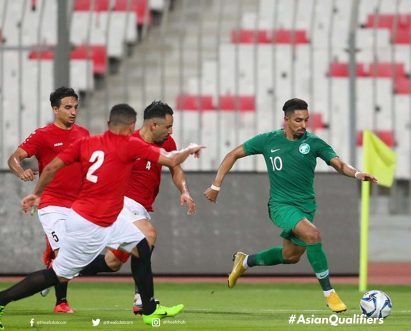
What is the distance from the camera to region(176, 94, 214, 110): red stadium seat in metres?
17.4

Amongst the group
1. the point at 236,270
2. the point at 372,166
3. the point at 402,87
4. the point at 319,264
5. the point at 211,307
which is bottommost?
the point at 211,307

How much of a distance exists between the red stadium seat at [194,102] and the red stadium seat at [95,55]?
121 cm

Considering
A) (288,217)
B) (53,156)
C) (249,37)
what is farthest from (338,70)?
(53,156)

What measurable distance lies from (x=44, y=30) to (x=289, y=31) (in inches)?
130

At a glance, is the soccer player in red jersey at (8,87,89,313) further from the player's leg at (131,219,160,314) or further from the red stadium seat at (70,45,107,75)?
the red stadium seat at (70,45,107,75)

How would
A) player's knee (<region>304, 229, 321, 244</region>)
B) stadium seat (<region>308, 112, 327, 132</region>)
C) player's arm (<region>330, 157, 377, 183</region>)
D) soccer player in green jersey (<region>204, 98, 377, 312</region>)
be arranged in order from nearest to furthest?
1. player's arm (<region>330, 157, 377, 183</region>)
2. player's knee (<region>304, 229, 321, 244</region>)
3. soccer player in green jersey (<region>204, 98, 377, 312</region>)
4. stadium seat (<region>308, 112, 327, 132</region>)

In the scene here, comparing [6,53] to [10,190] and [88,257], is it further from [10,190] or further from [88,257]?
[88,257]

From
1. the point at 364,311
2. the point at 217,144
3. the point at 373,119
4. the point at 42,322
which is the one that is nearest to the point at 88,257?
the point at 42,322

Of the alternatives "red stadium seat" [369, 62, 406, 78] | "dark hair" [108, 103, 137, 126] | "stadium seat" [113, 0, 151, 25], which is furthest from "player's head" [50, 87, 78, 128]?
"red stadium seat" [369, 62, 406, 78]

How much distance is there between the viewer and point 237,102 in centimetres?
1750

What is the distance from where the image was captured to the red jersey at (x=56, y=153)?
11180 mm

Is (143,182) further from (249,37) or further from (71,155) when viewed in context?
(249,37)

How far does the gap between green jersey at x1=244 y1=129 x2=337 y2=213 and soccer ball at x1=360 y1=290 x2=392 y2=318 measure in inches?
61.0

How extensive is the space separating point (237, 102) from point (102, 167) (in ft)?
26.9
